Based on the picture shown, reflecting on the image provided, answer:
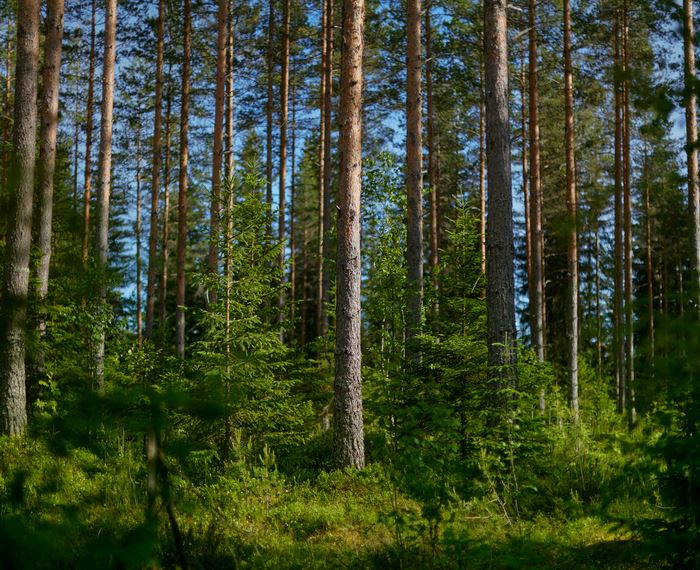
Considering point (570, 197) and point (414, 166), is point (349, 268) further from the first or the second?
point (570, 197)

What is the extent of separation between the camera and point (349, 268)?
8.45m

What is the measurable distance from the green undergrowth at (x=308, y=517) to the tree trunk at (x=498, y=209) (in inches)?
49.3

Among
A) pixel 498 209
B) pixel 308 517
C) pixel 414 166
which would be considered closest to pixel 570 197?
pixel 414 166

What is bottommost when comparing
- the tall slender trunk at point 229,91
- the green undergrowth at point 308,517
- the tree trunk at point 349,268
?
the green undergrowth at point 308,517

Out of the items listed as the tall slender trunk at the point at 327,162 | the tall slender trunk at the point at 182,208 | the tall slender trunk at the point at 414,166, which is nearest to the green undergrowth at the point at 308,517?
the tall slender trunk at the point at 414,166

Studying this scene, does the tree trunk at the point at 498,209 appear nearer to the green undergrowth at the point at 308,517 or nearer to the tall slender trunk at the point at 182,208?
the green undergrowth at the point at 308,517

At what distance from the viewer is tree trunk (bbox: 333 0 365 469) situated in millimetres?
8188

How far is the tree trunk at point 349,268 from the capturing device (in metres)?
8.19

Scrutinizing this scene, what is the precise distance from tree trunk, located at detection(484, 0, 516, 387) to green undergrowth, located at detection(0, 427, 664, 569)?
125 cm

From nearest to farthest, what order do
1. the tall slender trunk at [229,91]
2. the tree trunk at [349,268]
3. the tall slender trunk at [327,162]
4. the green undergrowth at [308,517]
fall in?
the green undergrowth at [308,517]
the tree trunk at [349,268]
the tall slender trunk at [327,162]
the tall slender trunk at [229,91]

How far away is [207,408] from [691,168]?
14757 millimetres

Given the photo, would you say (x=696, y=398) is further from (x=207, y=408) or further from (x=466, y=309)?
(x=466, y=309)

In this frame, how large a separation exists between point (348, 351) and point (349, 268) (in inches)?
44.3

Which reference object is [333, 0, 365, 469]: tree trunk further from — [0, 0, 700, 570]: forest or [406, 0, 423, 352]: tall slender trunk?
[406, 0, 423, 352]: tall slender trunk
